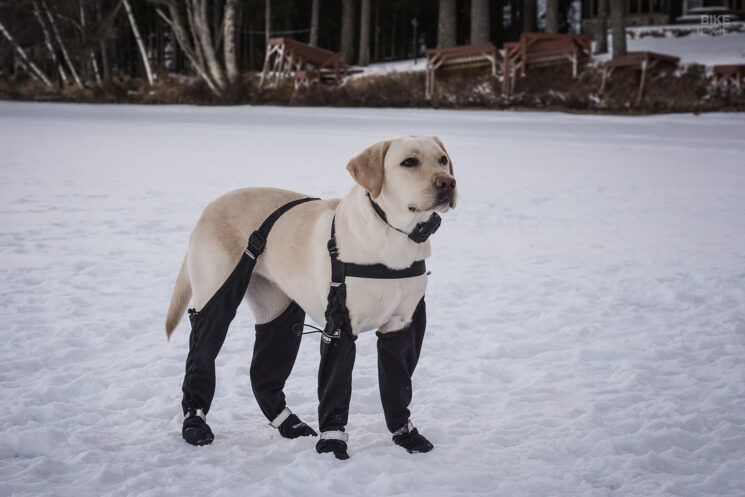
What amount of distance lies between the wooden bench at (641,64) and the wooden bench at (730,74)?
6.61 feet

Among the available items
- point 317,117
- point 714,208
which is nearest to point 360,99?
point 317,117

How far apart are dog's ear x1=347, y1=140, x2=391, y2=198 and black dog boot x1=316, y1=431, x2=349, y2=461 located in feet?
3.83

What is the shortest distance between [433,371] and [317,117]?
20.2 meters

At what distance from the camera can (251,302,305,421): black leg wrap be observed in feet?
12.1

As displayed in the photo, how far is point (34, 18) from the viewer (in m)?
42.8

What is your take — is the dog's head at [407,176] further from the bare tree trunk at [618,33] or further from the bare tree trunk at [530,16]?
the bare tree trunk at [530,16]

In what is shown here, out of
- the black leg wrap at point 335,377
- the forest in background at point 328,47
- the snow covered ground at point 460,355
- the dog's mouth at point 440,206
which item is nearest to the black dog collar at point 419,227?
the dog's mouth at point 440,206

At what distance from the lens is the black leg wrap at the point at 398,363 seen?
3.29 metres

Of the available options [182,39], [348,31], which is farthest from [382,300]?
[348,31]

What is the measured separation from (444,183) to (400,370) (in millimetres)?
956

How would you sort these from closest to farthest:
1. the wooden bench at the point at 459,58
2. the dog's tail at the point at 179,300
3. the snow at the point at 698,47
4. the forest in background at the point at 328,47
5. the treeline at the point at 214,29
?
the dog's tail at the point at 179,300, the forest in background at the point at 328,47, the snow at the point at 698,47, the wooden bench at the point at 459,58, the treeline at the point at 214,29

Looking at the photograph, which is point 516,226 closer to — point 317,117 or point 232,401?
point 232,401

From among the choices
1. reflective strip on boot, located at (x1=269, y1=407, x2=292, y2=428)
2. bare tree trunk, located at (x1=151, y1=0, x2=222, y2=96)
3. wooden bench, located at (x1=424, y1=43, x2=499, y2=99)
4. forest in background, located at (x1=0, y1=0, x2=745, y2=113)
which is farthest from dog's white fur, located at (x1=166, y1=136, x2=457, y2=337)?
bare tree trunk, located at (x1=151, y1=0, x2=222, y2=96)

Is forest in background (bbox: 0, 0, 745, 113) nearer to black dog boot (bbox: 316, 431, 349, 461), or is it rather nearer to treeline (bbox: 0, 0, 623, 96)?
treeline (bbox: 0, 0, 623, 96)
